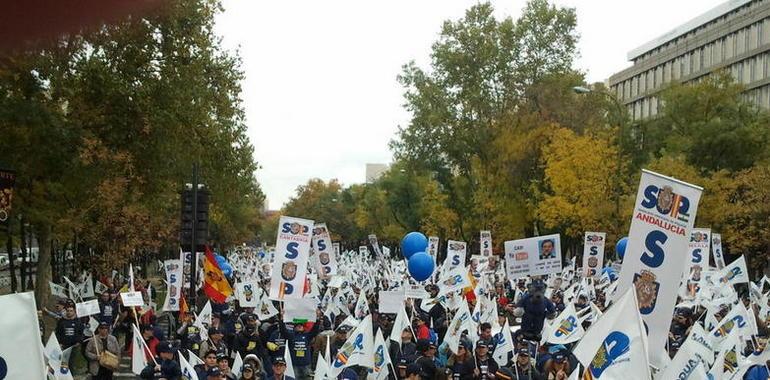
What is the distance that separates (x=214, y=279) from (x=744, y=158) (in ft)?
118

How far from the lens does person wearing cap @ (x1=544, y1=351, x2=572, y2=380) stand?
12008 millimetres

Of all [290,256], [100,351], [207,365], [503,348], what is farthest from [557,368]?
[100,351]

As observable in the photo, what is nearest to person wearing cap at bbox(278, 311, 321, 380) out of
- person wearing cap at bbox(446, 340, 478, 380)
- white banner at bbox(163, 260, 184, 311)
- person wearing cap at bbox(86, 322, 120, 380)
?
person wearing cap at bbox(86, 322, 120, 380)

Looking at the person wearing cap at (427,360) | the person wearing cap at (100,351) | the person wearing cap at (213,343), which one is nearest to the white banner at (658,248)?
the person wearing cap at (427,360)

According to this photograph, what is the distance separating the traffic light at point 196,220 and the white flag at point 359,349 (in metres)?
8.15

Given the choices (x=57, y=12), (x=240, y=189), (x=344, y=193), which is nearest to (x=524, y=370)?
(x=57, y=12)

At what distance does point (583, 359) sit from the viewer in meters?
8.09

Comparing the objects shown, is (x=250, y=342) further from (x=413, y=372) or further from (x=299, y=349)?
(x=413, y=372)

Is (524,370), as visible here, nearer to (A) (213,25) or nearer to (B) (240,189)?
(A) (213,25)

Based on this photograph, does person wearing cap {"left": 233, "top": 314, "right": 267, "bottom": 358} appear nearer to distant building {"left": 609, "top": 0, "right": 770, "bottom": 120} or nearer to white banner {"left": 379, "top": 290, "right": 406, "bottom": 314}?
white banner {"left": 379, "top": 290, "right": 406, "bottom": 314}

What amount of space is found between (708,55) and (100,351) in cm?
7654

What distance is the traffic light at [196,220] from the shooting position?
2103 centimetres

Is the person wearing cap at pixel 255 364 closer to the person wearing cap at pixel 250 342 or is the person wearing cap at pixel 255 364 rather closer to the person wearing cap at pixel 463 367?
the person wearing cap at pixel 250 342

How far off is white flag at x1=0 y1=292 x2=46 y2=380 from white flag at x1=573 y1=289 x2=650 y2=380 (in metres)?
4.38
